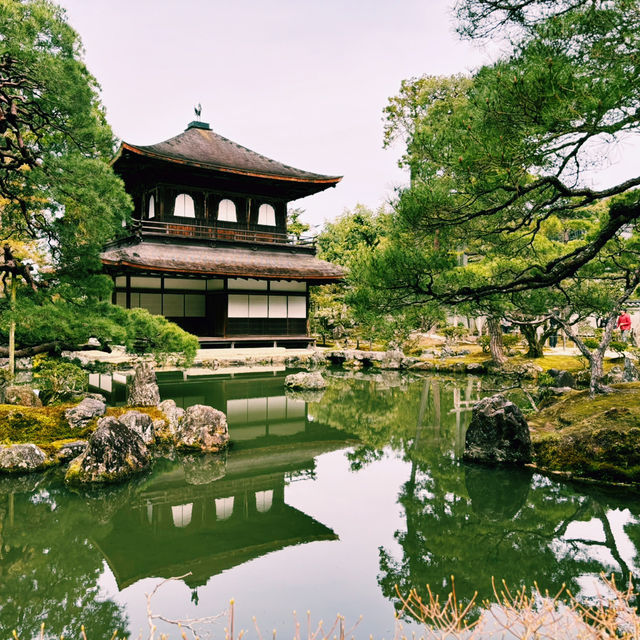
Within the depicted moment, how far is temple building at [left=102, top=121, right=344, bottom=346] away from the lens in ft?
59.2

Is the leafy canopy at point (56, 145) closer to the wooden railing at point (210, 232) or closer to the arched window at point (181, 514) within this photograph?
the arched window at point (181, 514)

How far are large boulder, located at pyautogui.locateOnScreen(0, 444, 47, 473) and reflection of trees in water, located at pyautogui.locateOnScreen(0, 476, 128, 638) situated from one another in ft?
1.27

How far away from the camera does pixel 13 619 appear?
3590mm

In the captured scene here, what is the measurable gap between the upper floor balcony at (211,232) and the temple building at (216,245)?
4 cm

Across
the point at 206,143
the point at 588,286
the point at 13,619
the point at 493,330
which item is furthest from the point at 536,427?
→ the point at 206,143

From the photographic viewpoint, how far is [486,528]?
5.27 meters

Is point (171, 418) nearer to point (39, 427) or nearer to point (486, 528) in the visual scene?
point (39, 427)

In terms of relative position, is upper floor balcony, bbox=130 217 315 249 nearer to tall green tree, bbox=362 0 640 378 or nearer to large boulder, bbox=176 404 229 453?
large boulder, bbox=176 404 229 453

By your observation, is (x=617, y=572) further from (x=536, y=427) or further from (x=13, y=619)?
(x=13, y=619)

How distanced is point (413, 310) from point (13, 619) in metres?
5.63

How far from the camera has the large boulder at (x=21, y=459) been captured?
6.62m

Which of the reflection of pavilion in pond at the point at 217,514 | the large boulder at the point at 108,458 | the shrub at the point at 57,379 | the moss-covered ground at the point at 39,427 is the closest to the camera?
the reflection of pavilion in pond at the point at 217,514

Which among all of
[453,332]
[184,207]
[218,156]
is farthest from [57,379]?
[453,332]

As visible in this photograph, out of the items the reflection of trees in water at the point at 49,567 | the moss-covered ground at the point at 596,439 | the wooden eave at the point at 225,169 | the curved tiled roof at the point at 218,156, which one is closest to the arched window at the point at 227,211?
the curved tiled roof at the point at 218,156
